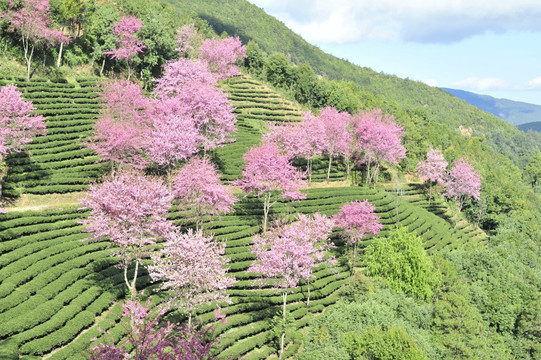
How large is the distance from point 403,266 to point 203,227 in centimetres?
2204

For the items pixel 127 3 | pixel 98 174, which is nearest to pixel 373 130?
pixel 98 174

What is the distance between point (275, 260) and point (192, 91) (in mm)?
30665

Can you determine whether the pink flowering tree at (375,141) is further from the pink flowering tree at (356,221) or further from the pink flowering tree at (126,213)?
the pink flowering tree at (126,213)

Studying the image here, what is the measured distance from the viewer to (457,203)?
93.9 metres

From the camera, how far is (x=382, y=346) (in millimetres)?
28344

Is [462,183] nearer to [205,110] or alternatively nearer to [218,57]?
[218,57]

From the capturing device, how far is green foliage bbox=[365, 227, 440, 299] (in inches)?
1690

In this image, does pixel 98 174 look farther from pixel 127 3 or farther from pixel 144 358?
pixel 127 3

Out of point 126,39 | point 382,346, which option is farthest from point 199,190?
point 126,39

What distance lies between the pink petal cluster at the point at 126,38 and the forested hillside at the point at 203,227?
1.12 feet

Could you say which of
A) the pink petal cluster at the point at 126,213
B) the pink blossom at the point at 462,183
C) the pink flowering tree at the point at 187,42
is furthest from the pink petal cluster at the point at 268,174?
the pink blossom at the point at 462,183

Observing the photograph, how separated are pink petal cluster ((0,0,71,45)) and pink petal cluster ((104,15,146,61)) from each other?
33.0 ft

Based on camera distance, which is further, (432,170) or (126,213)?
(432,170)

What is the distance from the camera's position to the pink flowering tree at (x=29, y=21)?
5650 centimetres
